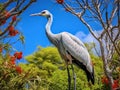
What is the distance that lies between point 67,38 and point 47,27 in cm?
78

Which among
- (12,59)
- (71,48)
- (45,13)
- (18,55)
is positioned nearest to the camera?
(12,59)

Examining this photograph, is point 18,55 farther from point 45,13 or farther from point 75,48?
point 45,13

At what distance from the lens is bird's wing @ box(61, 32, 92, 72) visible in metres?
12.5

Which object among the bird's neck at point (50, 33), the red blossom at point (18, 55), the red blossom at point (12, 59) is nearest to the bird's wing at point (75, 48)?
the bird's neck at point (50, 33)

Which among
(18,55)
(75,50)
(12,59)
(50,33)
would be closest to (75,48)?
(75,50)

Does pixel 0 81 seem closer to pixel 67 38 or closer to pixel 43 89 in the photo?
pixel 43 89

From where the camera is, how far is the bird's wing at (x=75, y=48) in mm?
12474

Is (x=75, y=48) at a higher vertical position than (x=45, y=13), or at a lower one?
lower

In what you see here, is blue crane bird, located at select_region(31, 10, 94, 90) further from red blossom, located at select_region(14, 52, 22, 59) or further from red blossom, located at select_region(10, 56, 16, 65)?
red blossom, located at select_region(10, 56, 16, 65)

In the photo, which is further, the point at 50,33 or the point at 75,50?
the point at 50,33

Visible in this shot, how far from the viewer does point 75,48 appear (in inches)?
496

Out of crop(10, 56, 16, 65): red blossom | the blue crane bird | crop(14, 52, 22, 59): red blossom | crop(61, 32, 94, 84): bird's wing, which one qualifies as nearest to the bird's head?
the blue crane bird

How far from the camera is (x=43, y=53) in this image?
110 feet

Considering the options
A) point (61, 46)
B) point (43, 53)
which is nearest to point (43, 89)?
point (61, 46)
